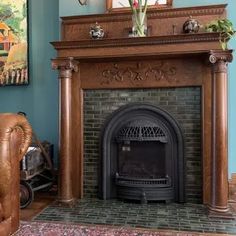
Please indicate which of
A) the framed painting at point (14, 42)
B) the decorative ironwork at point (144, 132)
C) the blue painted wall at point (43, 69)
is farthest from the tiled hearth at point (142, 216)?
the framed painting at point (14, 42)

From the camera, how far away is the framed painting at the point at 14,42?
3.24 meters

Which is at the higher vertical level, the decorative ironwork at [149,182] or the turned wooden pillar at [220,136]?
the turned wooden pillar at [220,136]

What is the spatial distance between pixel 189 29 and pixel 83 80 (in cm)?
113

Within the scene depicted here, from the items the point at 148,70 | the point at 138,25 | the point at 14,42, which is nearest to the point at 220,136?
the point at 148,70

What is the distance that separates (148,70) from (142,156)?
86 centimetres

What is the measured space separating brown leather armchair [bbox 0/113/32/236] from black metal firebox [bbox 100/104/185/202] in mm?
1129

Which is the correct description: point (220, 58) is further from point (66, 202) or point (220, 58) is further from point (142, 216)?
point (66, 202)

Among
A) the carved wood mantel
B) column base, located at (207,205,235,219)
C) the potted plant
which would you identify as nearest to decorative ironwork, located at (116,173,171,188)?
the carved wood mantel

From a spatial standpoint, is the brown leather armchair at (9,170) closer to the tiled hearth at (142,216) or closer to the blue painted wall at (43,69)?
the tiled hearth at (142,216)

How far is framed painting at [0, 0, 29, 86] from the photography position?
128 inches

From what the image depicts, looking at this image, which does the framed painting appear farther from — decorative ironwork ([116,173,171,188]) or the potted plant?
the potted plant

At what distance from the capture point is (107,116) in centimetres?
285

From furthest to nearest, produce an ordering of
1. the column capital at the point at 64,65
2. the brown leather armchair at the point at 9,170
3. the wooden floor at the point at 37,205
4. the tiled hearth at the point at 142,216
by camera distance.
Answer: the column capital at the point at 64,65
the wooden floor at the point at 37,205
the tiled hearth at the point at 142,216
the brown leather armchair at the point at 9,170

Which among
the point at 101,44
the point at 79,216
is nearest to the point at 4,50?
the point at 101,44
